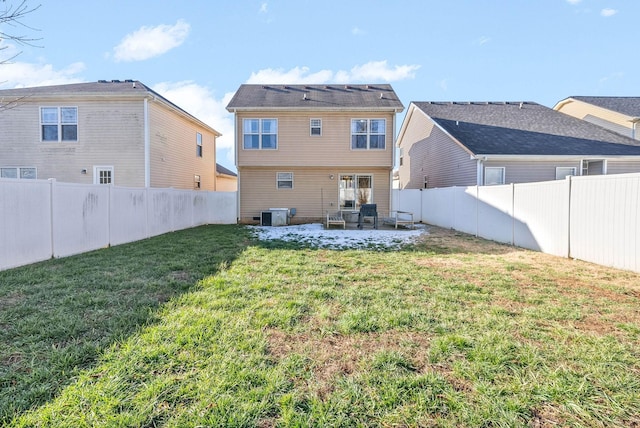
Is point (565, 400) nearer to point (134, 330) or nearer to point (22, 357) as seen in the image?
point (134, 330)

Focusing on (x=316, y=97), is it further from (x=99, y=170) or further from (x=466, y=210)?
(x=99, y=170)

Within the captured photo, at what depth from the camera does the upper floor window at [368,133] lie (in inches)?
562

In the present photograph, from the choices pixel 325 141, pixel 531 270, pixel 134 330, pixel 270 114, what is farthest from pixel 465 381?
pixel 270 114

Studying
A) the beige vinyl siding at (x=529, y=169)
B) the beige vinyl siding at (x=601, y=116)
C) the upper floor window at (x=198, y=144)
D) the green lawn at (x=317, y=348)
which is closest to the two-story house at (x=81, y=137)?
the upper floor window at (x=198, y=144)

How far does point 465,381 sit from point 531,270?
4.47 metres

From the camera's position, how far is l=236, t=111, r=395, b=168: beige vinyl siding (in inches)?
563

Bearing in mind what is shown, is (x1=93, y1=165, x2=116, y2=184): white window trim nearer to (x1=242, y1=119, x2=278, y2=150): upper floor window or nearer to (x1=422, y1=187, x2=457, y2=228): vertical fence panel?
(x1=242, y1=119, x2=278, y2=150): upper floor window

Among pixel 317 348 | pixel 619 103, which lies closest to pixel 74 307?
pixel 317 348

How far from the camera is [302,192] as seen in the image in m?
15.1

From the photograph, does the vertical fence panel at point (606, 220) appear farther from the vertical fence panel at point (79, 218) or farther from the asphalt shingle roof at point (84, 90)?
the asphalt shingle roof at point (84, 90)

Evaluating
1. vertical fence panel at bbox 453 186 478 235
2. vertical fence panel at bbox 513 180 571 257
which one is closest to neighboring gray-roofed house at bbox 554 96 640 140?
vertical fence panel at bbox 453 186 478 235

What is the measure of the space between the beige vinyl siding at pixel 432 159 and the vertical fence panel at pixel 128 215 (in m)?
13.3

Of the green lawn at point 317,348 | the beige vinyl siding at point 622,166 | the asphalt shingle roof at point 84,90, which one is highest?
the asphalt shingle roof at point 84,90

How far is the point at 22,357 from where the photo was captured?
105 inches
